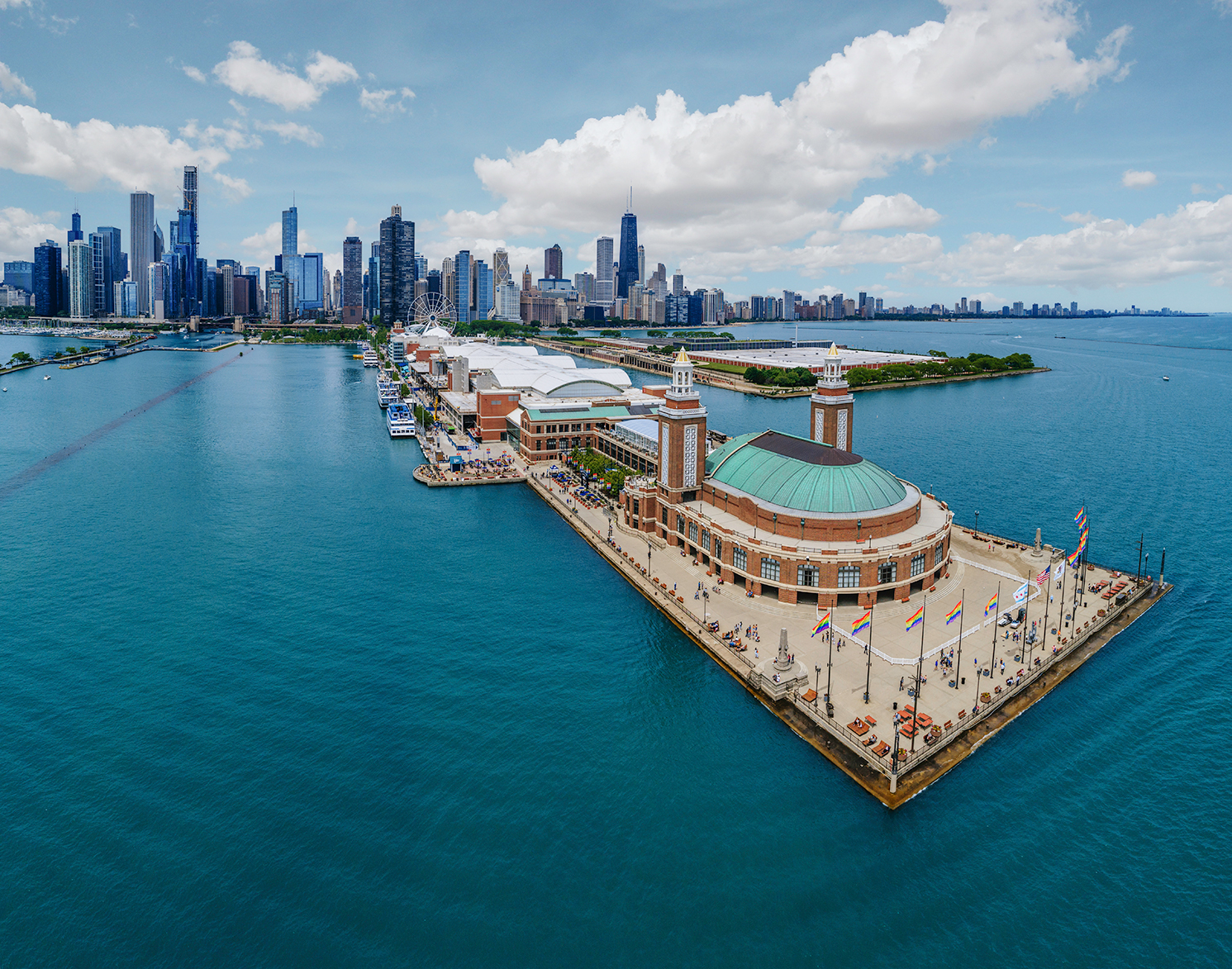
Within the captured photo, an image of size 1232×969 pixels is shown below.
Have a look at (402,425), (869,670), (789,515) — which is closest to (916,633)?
(869,670)

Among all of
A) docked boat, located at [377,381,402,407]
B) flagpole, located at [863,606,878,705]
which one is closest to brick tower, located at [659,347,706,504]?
flagpole, located at [863,606,878,705]

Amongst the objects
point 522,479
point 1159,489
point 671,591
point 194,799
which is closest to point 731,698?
point 671,591

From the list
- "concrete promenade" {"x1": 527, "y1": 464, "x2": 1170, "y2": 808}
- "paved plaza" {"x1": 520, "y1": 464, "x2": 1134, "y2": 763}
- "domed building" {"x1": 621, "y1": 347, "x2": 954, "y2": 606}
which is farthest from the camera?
"domed building" {"x1": 621, "y1": 347, "x2": 954, "y2": 606}

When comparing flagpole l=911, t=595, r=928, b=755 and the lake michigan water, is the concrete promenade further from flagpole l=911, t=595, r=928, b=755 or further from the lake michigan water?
the lake michigan water

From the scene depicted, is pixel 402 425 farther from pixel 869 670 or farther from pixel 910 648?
pixel 869 670

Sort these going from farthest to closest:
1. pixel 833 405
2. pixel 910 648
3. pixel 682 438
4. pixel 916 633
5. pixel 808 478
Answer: pixel 833 405 → pixel 682 438 → pixel 808 478 → pixel 916 633 → pixel 910 648

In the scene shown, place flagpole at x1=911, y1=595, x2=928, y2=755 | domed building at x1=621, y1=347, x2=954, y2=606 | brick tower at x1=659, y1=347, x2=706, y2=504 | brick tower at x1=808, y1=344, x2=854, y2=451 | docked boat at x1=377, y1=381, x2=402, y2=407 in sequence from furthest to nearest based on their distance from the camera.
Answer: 1. docked boat at x1=377, y1=381, x2=402, y2=407
2. brick tower at x1=808, y1=344, x2=854, y2=451
3. brick tower at x1=659, y1=347, x2=706, y2=504
4. domed building at x1=621, y1=347, x2=954, y2=606
5. flagpole at x1=911, y1=595, x2=928, y2=755
